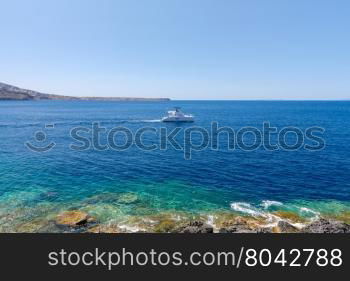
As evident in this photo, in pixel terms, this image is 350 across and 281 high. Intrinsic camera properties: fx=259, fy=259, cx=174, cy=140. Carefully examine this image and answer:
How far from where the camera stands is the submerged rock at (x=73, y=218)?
27516mm

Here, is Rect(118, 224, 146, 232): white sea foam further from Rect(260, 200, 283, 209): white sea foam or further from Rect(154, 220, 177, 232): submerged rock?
Rect(260, 200, 283, 209): white sea foam

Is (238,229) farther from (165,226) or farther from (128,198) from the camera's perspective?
(128,198)

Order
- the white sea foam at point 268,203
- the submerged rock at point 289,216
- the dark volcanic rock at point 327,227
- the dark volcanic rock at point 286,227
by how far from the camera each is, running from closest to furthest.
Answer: the dark volcanic rock at point 327,227 → the dark volcanic rock at point 286,227 → the submerged rock at point 289,216 → the white sea foam at point 268,203

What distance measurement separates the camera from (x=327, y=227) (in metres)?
26.4

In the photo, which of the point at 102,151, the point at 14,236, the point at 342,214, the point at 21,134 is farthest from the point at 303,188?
the point at 21,134

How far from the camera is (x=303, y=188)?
38.3m

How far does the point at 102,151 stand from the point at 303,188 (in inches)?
1679

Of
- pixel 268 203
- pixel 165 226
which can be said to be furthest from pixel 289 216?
pixel 165 226

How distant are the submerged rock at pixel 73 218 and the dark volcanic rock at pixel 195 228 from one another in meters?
10.3

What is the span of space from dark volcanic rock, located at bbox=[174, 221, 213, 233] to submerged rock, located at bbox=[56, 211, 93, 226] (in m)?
10.3

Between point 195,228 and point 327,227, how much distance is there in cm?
1352

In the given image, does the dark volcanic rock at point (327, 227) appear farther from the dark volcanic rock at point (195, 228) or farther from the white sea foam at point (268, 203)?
the dark volcanic rock at point (195, 228)

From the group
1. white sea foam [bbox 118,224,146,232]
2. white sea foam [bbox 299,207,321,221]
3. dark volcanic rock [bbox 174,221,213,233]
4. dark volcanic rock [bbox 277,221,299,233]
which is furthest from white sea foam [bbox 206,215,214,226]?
white sea foam [bbox 299,207,321,221]

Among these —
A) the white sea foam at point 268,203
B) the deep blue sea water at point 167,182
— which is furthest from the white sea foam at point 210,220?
the white sea foam at point 268,203
